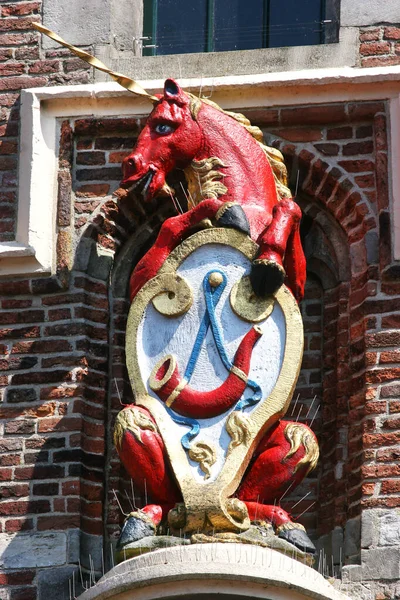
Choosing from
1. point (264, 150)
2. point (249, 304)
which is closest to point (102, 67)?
point (264, 150)

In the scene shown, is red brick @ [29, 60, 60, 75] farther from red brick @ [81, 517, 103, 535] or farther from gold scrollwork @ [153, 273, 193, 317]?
red brick @ [81, 517, 103, 535]

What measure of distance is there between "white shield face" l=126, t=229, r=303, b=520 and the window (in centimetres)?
175

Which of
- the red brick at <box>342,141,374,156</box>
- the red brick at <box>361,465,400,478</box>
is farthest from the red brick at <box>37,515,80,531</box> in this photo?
the red brick at <box>342,141,374,156</box>

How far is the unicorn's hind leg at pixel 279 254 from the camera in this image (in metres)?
10.7

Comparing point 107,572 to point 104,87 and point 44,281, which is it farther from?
point 104,87

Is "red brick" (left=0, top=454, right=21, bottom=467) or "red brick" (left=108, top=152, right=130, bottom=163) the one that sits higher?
"red brick" (left=108, top=152, right=130, bottom=163)

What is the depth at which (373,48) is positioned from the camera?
1195 cm

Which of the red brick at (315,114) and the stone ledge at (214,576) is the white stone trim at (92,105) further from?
the stone ledge at (214,576)

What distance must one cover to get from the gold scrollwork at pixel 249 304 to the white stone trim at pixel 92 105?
3.74 feet

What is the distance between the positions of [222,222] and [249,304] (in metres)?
0.42

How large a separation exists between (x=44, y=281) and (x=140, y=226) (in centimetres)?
61

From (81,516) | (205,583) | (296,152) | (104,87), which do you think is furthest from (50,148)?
(205,583)

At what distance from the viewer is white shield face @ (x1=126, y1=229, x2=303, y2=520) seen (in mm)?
10484

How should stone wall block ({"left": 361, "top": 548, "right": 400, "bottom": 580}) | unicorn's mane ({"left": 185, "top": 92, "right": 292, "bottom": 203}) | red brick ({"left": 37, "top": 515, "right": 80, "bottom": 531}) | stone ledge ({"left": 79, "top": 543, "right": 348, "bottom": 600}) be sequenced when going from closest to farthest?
1. stone ledge ({"left": 79, "top": 543, "right": 348, "bottom": 600})
2. stone wall block ({"left": 361, "top": 548, "right": 400, "bottom": 580})
3. red brick ({"left": 37, "top": 515, "right": 80, "bottom": 531})
4. unicorn's mane ({"left": 185, "top": 92, "right": 292, "bottom": 203})
